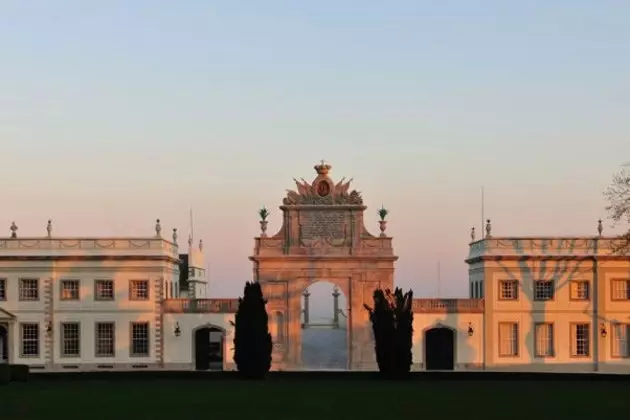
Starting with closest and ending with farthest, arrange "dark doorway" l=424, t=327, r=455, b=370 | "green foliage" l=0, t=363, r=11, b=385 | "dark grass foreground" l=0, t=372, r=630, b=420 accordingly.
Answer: "dark grass foreground" l=0, t=372, r=630, b=420 < "green foliage" l=0, t=363, r=11, b=385 < "dark doorway" l=424, t=327, r=455, b=370

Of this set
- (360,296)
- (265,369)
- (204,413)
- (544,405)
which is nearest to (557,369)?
(360,296)

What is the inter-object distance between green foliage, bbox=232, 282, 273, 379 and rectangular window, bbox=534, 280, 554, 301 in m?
16.6

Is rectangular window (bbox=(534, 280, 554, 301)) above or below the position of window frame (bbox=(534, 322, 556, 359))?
above

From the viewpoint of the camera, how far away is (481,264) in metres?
59.4

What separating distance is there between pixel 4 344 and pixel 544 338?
26.2m

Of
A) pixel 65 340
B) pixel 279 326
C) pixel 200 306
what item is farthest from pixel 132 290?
pixel 279 326

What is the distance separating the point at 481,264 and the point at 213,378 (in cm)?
1829

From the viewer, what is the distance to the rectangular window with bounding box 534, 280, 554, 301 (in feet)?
192

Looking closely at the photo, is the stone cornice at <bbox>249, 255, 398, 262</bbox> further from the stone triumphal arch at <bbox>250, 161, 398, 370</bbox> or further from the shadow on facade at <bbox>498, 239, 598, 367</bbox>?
the shadow on facade at <bbox>498, 239, 598, 367</bbox>

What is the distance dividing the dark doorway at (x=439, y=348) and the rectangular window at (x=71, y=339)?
55.3 ft

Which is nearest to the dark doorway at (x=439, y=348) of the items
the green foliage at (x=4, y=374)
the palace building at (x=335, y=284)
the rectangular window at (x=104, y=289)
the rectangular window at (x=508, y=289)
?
the palace building at (x=335, y=284)

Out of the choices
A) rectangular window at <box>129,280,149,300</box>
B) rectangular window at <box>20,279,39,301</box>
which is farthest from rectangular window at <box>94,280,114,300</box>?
rectangular window at <box>20,279,39,301</box>

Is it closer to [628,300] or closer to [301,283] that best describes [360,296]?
[301,283]

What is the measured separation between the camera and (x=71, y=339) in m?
58.3
